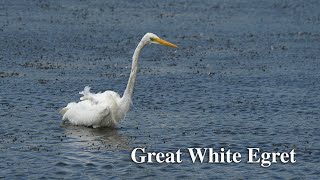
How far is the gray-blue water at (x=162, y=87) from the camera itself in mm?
20250

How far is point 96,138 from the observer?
2303 centimetres

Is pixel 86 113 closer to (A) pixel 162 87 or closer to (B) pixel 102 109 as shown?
(B) pixel 102 109

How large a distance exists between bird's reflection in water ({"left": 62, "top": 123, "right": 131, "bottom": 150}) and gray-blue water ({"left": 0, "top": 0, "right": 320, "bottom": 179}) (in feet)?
0.11

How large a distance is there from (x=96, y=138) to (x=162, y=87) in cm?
812

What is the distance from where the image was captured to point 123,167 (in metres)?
19.6

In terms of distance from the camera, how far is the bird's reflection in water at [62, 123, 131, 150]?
21.8 meters

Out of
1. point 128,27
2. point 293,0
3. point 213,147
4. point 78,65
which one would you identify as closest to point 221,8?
point 293,0

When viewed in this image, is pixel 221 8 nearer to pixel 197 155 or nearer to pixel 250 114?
pixel 250 114

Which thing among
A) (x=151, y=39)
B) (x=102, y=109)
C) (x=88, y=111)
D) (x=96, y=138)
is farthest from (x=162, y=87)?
(x=96, y=138)

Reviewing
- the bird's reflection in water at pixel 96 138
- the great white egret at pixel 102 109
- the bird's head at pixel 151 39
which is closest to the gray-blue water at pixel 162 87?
the bird's reflection in water at pixel 96 138

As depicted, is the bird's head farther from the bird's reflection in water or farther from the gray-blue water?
the bird's reflection in water

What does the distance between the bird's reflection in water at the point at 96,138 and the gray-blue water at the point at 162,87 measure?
0.03m

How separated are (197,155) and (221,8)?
41.1 m

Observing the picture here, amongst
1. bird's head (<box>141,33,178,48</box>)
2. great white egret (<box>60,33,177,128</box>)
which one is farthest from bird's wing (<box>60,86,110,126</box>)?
bird's head (<box>141,33,178,48</box>)
